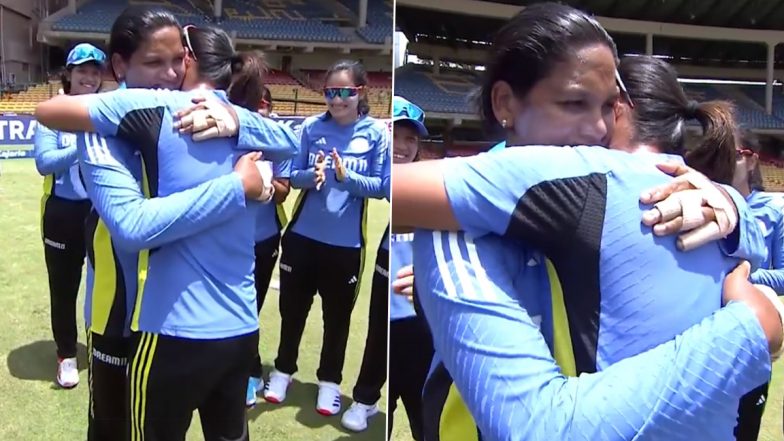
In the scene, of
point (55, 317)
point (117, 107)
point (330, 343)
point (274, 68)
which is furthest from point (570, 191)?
point (55, 317)

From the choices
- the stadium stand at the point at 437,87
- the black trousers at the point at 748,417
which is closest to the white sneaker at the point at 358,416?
the stadium stand at the point at 437,87

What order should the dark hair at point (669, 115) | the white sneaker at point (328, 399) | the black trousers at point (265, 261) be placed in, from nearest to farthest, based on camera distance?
the dark hair at point (669, 115) < the white sneaker at point (328, 399) < the black trousers at point (265, 261)

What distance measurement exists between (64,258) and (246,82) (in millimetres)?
655

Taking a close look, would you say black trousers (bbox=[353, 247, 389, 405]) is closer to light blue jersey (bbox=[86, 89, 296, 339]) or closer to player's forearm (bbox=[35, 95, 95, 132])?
light blue jersey (bbox=[86, 89, 296, 339])

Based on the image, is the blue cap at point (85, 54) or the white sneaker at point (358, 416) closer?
the blue cap at point (85, 54)

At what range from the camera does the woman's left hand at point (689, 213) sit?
384mm

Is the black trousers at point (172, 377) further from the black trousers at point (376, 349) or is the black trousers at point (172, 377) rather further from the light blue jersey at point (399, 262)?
the black trousers at point (376, 349)

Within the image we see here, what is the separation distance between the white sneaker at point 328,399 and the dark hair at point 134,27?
818 millimetres


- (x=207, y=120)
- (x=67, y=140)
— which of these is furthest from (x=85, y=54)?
(x=207, y=120)

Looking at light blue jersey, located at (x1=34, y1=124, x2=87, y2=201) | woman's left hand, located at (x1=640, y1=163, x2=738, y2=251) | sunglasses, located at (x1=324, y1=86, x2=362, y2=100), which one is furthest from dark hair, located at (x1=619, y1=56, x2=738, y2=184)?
light blue jersey, located at (x1=34, y1=124, x2=87, y2=201)

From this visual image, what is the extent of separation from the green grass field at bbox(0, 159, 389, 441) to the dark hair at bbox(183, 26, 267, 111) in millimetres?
421

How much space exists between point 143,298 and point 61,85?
1.53 feet

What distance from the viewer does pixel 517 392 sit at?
0.37m

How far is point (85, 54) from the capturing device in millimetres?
1035
